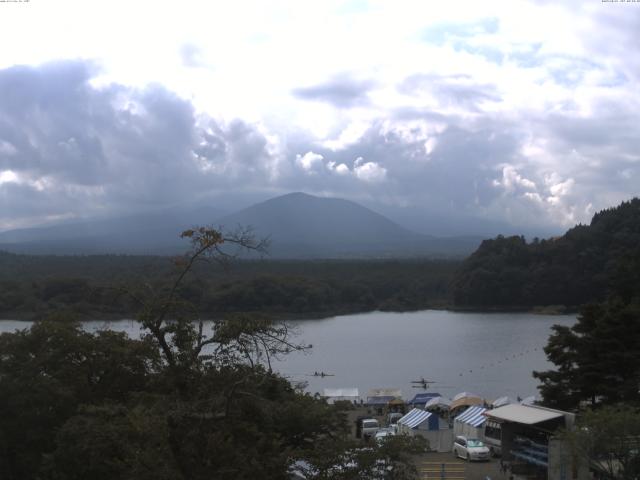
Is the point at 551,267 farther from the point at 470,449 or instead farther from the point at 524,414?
the point at 524,414

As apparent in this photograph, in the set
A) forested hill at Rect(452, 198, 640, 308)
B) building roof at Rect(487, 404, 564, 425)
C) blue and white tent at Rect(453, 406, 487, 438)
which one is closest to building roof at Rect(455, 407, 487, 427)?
blue and white tent at Rect(453, 406, 487, 438)

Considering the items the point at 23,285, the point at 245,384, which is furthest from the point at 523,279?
the point at 245,384

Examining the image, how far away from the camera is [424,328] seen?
1439 inches

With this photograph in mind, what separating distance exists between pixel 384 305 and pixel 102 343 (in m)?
39.8

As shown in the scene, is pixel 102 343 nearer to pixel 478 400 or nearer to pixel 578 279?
pixel 478 400

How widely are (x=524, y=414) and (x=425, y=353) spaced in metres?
19.1

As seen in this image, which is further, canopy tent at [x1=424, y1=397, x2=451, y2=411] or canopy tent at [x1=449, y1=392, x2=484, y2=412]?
canopy tent at [x1=424, y1=397, x2=451, y2=411]

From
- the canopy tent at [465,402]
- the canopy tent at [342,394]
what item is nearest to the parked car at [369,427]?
the canopy tent at [465,402]

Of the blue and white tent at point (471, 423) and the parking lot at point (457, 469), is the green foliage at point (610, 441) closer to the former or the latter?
the parking lot at point (457, 469)

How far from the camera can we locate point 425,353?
94.0 ft

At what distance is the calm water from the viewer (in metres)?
22.6

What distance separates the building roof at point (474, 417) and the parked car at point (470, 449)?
65 centimetres

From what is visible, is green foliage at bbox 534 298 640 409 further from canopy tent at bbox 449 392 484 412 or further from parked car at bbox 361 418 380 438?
canopy tent at bbox 449 392 484 412

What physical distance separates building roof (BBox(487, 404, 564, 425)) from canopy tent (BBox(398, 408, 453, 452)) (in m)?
1.63
